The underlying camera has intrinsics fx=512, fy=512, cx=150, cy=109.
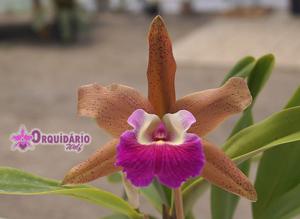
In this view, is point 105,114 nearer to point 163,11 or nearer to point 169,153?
point 169,153

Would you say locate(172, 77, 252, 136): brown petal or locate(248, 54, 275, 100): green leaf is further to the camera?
locate(248, 54, 275, 100): green leaf

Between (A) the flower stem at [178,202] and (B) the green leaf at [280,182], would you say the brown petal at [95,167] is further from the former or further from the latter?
(B) the green leaf at [280,182]

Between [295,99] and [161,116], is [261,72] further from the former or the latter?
[161,116]

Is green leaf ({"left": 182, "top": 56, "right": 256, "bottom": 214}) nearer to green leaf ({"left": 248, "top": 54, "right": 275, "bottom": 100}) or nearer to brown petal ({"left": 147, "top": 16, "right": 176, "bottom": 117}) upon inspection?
green leaf ({"left": 248, "top": 54, "right": 275, "bottom": 100})

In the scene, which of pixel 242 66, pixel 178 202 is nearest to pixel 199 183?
pixel 178 202

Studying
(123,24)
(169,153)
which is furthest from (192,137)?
(123,24)

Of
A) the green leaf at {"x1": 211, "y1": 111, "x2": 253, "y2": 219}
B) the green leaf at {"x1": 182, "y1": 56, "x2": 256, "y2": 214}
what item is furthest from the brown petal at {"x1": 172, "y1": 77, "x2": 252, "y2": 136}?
the green leaf at {"x1": 211, "y1": 111, "x2": 253, "y2": 219}

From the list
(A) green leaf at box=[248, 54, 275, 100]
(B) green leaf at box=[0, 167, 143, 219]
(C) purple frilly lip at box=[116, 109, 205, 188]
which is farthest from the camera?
(A) green leaf at box=[248, 54, 275, 100]
